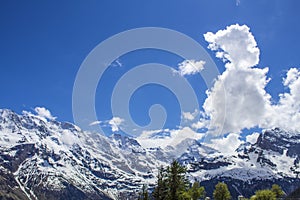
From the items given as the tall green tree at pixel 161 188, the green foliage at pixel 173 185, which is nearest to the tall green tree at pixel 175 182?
the green foliage at pixel 173 185

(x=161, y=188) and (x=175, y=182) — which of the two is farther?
(x=161, y=188)

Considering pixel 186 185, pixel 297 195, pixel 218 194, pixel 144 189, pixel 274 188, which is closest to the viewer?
pixel 297 195

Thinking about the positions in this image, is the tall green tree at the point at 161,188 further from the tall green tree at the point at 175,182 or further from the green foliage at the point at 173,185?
the tall green tree at the point at 175,182

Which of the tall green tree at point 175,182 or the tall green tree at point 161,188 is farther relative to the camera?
the tall green tree at point 161,188

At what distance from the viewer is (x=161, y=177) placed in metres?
56.3

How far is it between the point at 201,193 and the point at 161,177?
24811 mm

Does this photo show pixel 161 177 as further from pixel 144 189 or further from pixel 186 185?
pixel 144 189

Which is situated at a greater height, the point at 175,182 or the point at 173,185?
the point at 175,182

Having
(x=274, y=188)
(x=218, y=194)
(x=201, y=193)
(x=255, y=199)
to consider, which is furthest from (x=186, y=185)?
(x=274, y=188)

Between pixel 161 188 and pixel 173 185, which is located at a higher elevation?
pixel 161 188

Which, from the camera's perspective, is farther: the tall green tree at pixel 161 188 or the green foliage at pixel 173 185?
the tall green tree at pixel 161 188

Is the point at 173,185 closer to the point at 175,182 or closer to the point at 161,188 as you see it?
the point at 175,182

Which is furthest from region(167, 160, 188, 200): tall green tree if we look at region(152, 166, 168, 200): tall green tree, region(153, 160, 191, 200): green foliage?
region(152, 166, 168, 200): tall green tree

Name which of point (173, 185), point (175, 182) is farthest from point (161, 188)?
point (175, 182)
